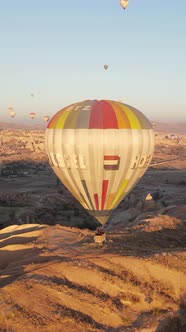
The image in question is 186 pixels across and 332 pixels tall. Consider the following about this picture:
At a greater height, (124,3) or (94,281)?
(124,3)

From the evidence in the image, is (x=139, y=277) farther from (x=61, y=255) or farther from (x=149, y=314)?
(x=61, y=255)

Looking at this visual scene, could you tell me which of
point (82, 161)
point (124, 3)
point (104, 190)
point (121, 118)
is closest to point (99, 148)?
point (82, 161)

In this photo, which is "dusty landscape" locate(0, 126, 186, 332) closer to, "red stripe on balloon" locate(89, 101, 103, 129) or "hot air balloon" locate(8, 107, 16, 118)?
"red stripe on balloon" locate(89, 101, 103, 129)

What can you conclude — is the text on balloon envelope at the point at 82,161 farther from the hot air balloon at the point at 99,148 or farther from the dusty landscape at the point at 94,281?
the dusty landscape at the point at 94,281

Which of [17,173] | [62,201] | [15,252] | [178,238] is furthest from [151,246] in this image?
[17,173]

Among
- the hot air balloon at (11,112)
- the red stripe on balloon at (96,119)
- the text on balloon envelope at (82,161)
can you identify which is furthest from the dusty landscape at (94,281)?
the hot air balloon at (11,112)

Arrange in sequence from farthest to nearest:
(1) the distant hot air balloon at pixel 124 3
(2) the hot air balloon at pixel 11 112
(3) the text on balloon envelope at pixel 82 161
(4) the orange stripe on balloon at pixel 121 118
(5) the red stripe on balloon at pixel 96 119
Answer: (2) the hot air balloon at pixel 11 112
(1) the distant hot air balloon at pixel 124 3
(3) the text on balloon envelope at pixel 82 161
(4) the orange stripe on balloon at pixel 121 118
(5) the red stripe on balloon at pixel 96 119

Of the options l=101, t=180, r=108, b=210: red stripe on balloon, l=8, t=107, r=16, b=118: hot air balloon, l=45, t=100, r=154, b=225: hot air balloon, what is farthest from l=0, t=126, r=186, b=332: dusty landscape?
l=8, t=107, r=16, b=118: hot air balloon

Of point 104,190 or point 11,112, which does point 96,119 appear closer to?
point 104,190
